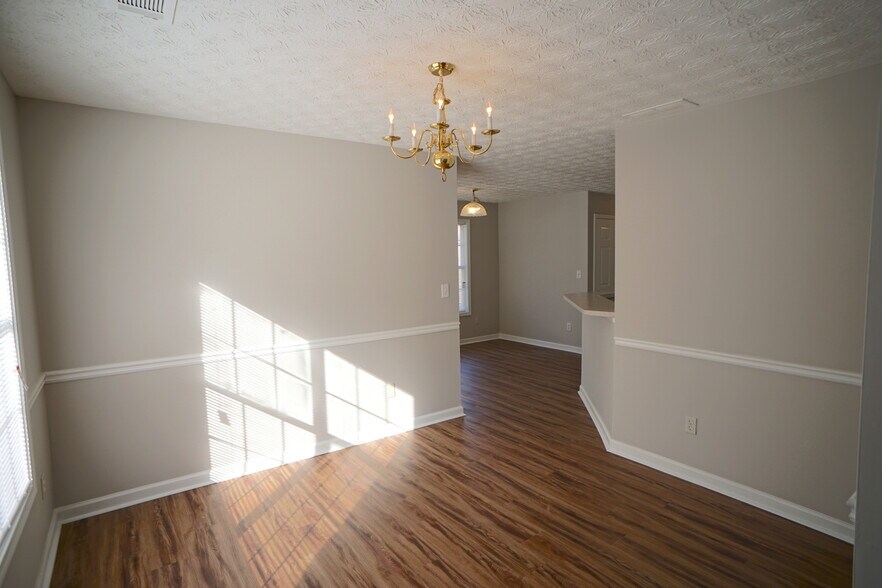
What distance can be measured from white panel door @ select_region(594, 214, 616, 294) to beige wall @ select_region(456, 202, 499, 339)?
70.7 inches

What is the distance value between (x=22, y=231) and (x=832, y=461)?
436 cm

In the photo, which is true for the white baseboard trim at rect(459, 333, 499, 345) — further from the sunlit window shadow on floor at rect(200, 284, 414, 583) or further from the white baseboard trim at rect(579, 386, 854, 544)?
the white baseboard trim at rect(579, 386, 854, 544)

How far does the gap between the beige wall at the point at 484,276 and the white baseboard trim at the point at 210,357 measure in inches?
145

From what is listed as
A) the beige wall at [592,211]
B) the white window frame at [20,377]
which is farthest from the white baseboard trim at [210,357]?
the beige wall at [592,211]

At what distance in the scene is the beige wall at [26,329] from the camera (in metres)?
2.04

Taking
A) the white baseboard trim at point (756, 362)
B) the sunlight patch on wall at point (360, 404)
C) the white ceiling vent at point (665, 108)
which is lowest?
the sunlight patch on wall at point (360, 404)

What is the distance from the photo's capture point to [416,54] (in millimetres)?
2100

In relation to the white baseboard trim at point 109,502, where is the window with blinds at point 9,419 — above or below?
above

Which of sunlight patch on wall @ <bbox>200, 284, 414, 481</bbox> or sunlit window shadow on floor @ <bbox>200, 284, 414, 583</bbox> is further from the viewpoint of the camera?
sunlight patch on wall @ <bbox>200, 284, 414, 481</bbox>

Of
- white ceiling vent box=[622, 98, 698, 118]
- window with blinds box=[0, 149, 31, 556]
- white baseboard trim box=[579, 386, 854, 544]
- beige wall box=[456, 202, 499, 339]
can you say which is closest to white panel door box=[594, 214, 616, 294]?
beige wall box=[456, 202, 499, 339]

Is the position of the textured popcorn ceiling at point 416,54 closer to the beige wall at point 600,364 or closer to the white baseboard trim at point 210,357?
the white baseboard trim at point 210,357

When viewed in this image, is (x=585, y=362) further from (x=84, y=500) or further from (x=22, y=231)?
(x=22, y=231)

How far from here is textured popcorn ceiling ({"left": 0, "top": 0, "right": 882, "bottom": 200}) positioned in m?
1.75

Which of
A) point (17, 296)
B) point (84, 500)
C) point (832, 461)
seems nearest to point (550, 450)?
point (832, 461)
